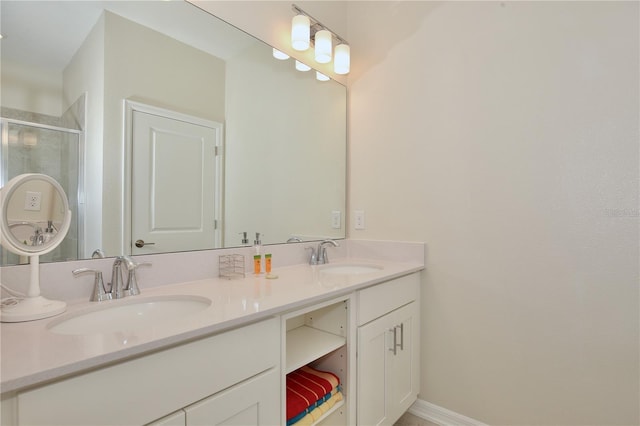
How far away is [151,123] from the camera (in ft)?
4.04

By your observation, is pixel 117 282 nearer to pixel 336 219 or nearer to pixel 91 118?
pixel 91 118

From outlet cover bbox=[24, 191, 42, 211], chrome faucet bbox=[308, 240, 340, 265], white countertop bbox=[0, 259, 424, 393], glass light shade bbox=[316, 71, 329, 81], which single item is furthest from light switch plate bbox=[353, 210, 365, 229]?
outlet cover bbox=[24, 191, 42, 211]

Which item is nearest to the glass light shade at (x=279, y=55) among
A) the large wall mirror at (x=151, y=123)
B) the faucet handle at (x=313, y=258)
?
the large wall mirror at (x=151, y=123)

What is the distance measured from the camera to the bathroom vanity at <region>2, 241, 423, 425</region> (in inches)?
24.3

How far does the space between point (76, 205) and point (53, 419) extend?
0.66 m

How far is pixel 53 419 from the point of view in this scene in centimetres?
60

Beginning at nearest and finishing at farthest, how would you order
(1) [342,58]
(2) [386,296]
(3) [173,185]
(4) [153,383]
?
(4) [153,383] < (3) [173,185] < (2) [386,296] < (1) [342,58]

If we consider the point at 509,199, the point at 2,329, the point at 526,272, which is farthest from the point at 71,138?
the point at 526,272

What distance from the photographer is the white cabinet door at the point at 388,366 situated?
1334 mm

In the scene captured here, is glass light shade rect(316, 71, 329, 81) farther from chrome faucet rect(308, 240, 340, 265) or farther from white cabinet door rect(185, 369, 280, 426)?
white cabinet door rect(185, 369, 280, 426)

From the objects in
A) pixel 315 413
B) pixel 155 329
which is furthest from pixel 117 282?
pixel 315 413

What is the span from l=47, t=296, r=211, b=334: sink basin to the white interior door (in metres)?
0.23

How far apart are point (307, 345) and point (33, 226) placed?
969mm

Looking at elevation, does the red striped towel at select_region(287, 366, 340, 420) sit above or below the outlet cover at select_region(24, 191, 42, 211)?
below
